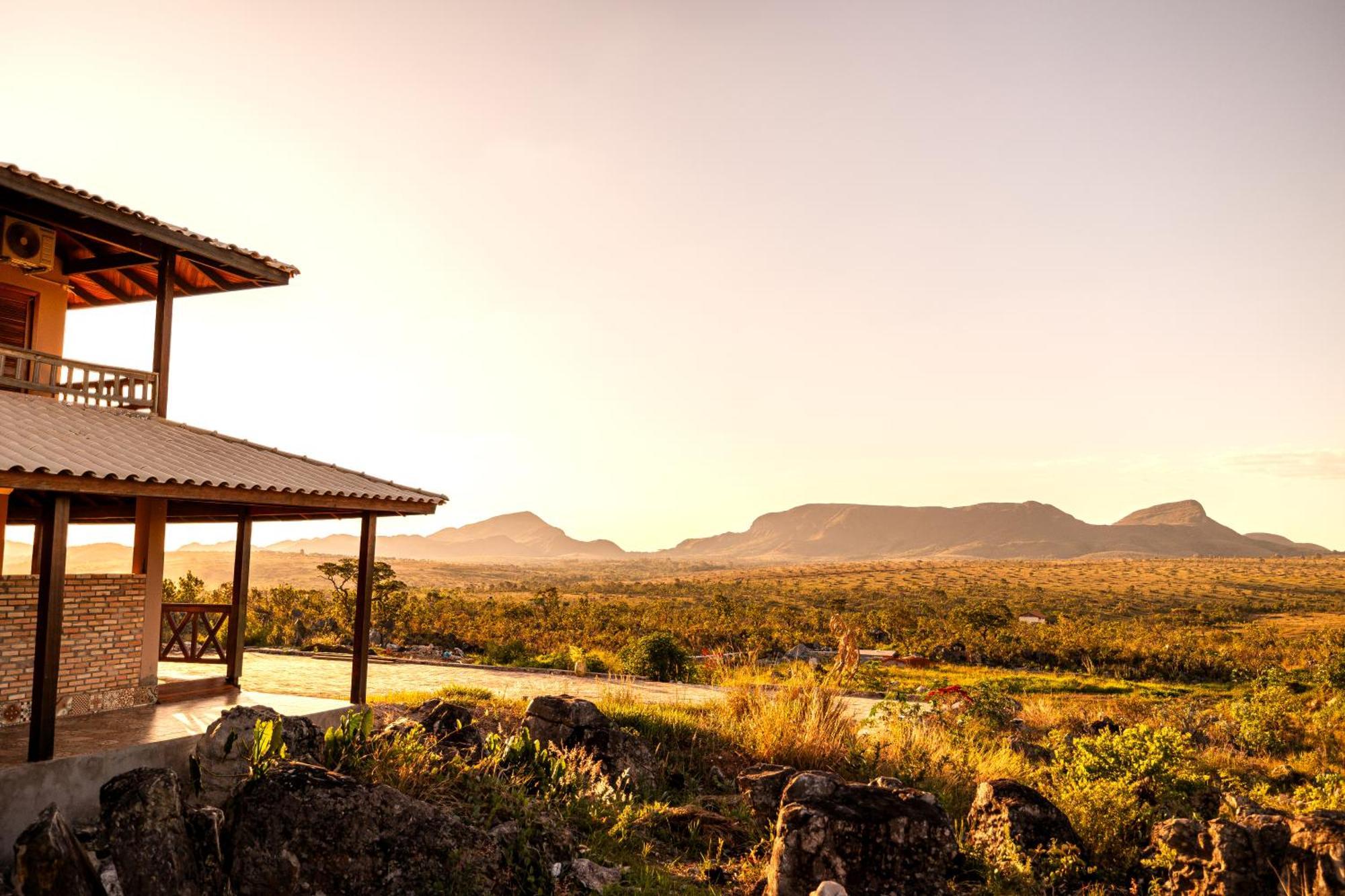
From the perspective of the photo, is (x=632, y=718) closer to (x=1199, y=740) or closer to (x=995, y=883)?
(x=995, y=883)

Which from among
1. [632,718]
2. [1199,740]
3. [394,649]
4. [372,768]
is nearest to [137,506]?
[372,768]

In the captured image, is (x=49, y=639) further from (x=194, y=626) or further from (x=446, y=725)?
(x=194, y=626)

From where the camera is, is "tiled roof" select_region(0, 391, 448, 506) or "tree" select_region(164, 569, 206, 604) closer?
"tiled roof" select_region(0, 391, 448, 506)

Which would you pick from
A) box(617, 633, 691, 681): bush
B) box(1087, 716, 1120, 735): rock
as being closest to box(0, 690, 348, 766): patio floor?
box(617, 633, 691, 681): bush

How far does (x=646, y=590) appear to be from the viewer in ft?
194

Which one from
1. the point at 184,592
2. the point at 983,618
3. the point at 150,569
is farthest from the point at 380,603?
the point at 983,618

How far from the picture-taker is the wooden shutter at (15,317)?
1055 cm

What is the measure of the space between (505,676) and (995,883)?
12.9 m

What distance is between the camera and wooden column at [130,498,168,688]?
1078 centimetres

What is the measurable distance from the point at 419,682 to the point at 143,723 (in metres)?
8.04

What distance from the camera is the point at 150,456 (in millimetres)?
8820

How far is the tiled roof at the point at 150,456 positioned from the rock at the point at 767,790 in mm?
5520

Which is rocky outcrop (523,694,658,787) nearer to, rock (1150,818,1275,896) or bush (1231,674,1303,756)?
rock (1150,818,1275,896)

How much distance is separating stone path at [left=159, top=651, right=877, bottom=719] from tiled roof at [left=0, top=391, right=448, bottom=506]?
4142 mm
